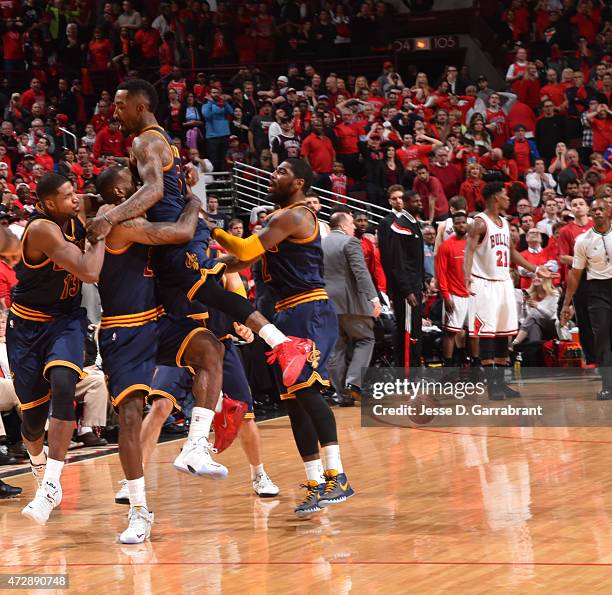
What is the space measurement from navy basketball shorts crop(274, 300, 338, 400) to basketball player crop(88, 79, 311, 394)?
8.1 inches

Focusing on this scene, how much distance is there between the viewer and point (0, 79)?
73.2ft

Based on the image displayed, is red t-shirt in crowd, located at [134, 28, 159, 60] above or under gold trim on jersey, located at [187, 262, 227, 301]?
above

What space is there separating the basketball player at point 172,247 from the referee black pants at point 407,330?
606 cm

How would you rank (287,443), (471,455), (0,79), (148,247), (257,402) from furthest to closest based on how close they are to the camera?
(0,79)
(257,402)
(287,443)
(471,455)
(148,247)

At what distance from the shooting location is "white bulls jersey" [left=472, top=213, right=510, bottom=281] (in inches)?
459

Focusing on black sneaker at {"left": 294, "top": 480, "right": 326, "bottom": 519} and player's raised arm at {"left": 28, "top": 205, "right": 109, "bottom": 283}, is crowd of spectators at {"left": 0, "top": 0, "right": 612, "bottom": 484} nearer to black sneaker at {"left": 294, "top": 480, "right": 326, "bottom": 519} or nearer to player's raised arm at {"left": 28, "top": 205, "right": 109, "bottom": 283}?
player's raised arm at {"left": 28, "top": 205, "right": 109, "bottom": 283}

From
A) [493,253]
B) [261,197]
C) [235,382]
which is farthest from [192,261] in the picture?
[261,197]

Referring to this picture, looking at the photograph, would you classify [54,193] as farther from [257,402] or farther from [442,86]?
[442,86]

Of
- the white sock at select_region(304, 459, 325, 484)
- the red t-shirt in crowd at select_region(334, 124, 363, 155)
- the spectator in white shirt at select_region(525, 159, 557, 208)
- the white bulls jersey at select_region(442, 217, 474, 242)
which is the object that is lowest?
the white sock at select_region(304, 459, 325, 484)

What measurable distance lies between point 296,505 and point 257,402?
504 centimetres

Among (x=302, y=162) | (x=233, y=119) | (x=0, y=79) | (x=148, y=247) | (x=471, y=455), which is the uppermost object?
(x=0, y=79)

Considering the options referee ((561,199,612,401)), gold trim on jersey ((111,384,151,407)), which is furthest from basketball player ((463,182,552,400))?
gold trim on jersey ((111,384,151,407))

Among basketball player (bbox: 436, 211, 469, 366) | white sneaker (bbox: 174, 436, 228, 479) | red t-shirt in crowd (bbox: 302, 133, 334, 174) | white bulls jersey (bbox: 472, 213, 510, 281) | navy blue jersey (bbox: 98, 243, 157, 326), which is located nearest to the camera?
white sneaker (bbox: 174, 436, 228, 479)

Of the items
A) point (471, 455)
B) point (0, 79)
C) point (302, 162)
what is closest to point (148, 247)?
point (302, 162)
